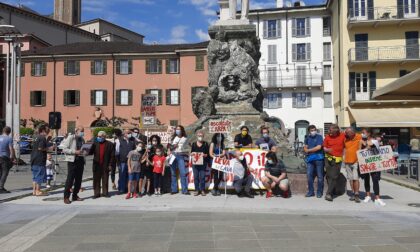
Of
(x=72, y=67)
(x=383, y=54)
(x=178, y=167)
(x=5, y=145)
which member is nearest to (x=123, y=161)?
(x=178, y=167)

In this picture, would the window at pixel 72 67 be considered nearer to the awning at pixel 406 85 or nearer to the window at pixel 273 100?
the window at pixel 273 100

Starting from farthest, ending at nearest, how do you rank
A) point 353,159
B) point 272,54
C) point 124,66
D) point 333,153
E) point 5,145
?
point 124,66 → point 272,54 → point 5,145 → point 333,153 → point 353,159

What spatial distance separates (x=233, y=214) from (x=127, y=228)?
222 centimetres

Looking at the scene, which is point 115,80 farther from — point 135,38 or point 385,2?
point 135,38

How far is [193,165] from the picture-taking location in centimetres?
1095

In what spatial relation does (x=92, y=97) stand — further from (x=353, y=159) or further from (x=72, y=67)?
(x=353, y=159)

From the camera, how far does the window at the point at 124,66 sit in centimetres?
5062

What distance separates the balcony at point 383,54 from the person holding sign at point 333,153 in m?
33.1

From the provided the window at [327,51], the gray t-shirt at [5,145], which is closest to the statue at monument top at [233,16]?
the gray t-shirt at [5,145]

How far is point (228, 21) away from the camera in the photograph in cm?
1410

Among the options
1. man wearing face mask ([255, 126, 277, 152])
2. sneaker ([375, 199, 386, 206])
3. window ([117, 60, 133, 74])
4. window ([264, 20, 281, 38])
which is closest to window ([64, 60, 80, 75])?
window ([117, 60, 133, 74])

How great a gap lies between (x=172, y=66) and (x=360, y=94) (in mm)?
21088

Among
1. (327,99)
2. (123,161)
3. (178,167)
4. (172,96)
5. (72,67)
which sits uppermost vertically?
(72,67)

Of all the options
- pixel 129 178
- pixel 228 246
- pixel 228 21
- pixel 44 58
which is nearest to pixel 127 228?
pixel 228 246
